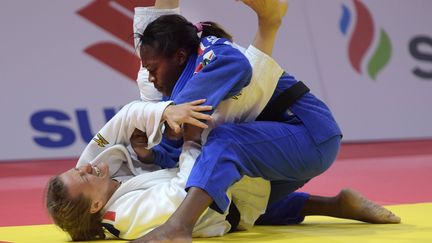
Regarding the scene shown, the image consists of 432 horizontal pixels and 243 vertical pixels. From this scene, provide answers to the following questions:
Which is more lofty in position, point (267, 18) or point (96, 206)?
point (267, 18)

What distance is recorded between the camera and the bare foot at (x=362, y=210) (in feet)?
11.3

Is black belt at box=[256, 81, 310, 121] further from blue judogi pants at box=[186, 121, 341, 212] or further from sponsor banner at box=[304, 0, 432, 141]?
sponsor banner at box=[304, 0, 432, 141]

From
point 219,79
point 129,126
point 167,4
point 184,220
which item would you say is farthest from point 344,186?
point 184,220

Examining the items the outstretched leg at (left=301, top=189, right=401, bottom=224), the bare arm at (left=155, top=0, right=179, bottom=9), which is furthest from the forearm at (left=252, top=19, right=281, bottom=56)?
the outstretched leg at (left=301, top=189, right=401, bottom=224)

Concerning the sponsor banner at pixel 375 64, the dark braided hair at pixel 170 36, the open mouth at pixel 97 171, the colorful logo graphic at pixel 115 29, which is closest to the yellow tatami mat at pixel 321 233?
the open mouth at pixel 97 171

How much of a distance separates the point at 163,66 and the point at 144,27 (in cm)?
49

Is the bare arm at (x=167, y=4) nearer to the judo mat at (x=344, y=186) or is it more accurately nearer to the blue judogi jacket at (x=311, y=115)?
the blue judogi jacket at (x=311, y=115)

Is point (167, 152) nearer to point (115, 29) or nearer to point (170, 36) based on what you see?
point (170, 36)

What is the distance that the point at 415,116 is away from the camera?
756 centimetres

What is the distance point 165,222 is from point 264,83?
0.65 meters

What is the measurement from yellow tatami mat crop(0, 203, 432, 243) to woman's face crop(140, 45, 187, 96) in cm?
61

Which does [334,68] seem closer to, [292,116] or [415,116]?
[415,116]

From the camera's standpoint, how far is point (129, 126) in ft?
10.4

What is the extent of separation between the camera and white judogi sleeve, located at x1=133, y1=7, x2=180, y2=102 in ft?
11.7
